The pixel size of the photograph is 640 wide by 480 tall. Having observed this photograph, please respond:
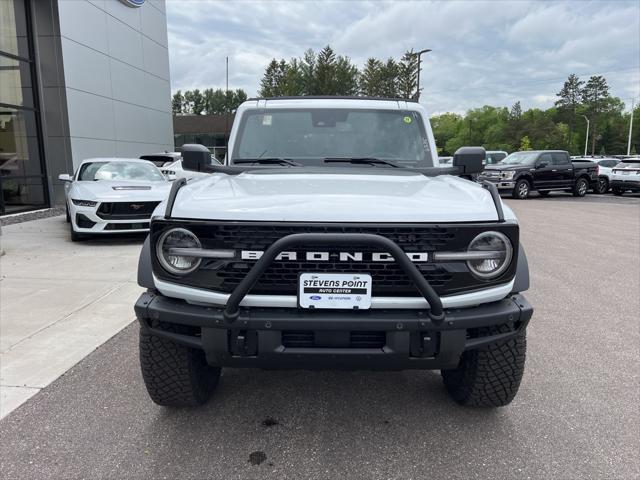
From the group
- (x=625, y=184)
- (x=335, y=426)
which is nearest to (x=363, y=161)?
(x=335, y=426)

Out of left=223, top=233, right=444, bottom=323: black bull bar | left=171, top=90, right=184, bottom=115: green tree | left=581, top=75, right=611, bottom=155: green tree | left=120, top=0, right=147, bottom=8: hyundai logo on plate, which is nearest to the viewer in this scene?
left=223, top=233, right=444, bottom=323: black bull bar

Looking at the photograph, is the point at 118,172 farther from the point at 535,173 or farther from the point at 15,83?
the point at 535,173

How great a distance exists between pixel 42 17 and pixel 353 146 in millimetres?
13205

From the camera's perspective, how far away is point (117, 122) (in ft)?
52.3

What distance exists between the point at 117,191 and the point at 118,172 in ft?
4.70

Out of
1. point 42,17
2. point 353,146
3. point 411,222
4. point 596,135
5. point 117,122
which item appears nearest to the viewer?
point 411,222

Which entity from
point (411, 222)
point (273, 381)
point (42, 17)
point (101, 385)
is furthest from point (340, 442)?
point (42, 17)

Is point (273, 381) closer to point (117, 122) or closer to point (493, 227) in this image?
point (493, 227)

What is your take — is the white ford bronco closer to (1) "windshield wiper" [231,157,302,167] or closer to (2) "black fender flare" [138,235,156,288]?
(2) "black fender flare" [138,235,156,288]

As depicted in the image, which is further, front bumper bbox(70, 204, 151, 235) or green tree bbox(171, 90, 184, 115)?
green tree bbox(171, 90, 184, 115)

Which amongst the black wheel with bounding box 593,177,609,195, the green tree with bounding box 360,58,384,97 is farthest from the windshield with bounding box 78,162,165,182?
the green tree with bounding box 360,58,384,97

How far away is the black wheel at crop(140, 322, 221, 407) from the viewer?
103 inches

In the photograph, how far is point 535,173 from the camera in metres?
18.5

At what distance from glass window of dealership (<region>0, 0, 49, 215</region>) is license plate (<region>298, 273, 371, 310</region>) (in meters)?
12.5
